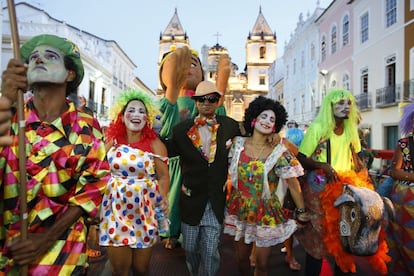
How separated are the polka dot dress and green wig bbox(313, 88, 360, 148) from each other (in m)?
1.72

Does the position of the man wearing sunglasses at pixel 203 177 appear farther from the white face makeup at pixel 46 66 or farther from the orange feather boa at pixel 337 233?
the white face makeup at pixel 46 66

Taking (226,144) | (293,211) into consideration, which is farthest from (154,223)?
(293,211)

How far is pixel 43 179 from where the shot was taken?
1.79m

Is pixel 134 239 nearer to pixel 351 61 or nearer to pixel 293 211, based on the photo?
pixel 293 211

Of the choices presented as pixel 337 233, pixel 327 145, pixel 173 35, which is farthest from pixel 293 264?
pixel 173 35

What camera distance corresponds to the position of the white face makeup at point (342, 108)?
3463 mm

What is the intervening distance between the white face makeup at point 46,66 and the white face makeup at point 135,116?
3.64 feet

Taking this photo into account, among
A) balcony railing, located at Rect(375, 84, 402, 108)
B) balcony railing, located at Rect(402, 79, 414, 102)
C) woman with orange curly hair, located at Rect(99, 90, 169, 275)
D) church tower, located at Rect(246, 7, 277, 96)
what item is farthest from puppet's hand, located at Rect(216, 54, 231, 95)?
church tower, located at Rect(246, 7, 277, 96)

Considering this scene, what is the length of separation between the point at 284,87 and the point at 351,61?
641 inches

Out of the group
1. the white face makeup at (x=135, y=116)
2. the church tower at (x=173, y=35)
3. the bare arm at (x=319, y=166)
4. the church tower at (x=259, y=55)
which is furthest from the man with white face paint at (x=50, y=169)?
the church tower at (x=173, y=35)

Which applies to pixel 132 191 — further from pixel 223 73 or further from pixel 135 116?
pixel 223 73

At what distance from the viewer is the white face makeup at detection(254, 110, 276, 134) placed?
3166 millimetres

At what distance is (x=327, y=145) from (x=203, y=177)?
1.24m

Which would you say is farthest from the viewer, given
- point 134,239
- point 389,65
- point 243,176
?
point 389,65
